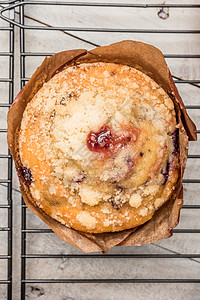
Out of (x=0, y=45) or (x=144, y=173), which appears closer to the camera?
(x=144, y=173)

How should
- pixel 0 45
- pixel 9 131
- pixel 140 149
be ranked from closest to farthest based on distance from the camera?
pixel 140 149 < pixel 9 131 < pixel 0 45

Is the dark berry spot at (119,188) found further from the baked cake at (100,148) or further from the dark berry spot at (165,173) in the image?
the dark berry spot at (165,173)

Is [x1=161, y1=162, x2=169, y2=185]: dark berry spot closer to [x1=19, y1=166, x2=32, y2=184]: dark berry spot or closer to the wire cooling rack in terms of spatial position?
the wire cooling rack

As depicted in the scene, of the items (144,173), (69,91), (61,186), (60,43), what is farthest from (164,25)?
(61,186)

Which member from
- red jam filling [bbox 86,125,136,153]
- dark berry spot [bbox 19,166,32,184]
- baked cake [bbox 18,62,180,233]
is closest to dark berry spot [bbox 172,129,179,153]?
baked cake [bbox 18,62,180,233]

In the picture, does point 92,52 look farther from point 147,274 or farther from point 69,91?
point 147,274

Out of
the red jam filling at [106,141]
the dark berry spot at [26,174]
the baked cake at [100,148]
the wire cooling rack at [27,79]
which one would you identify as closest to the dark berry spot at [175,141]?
the baked cake at [100,148]

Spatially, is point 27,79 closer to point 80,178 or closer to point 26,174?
point 26,174
